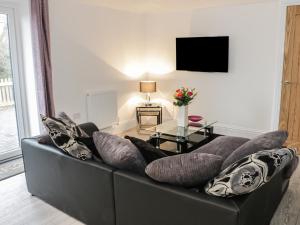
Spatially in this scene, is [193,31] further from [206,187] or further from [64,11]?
[206,187]

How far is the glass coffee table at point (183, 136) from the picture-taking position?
3506mm

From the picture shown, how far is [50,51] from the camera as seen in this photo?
3.92 metres

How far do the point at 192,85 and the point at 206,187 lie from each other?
3707mm

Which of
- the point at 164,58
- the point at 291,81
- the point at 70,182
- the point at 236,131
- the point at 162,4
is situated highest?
the point at 162,4

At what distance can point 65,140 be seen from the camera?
2.38 m

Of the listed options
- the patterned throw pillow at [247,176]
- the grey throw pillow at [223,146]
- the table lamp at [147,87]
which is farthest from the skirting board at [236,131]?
the patterned throw pillow at [247,176]

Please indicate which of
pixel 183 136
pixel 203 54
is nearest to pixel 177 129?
pixel 183 136

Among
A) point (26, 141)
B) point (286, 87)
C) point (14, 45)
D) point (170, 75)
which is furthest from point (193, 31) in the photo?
point (26, 141)

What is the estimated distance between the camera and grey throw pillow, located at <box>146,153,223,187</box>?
175cm

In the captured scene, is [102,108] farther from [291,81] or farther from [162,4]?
[291,81]

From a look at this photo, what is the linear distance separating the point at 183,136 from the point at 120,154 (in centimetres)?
168

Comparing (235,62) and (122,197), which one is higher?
(235,62)

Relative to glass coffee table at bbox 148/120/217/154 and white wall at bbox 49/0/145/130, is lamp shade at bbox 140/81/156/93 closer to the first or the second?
white wall at bbox 49/0/145/130

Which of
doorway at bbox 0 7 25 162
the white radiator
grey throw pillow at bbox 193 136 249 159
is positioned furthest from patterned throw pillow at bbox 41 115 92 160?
the white radiator
